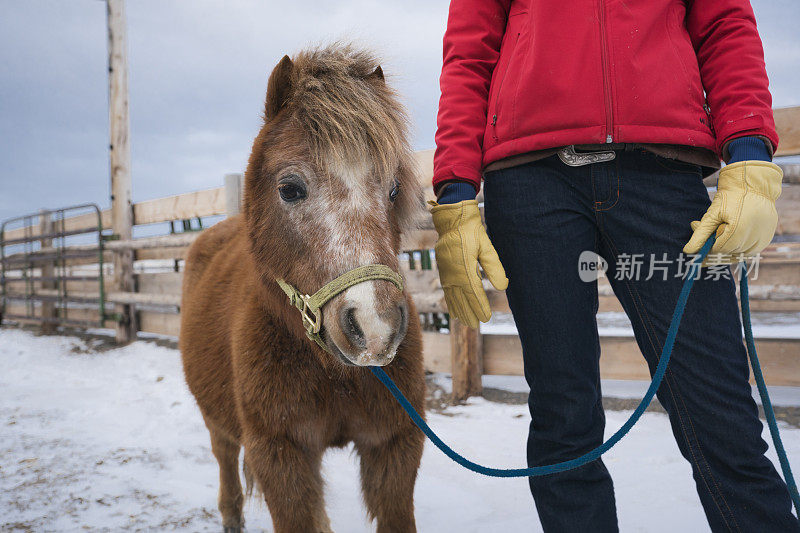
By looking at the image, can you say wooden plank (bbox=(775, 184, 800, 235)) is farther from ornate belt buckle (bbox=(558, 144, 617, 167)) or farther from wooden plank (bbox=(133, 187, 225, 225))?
wooden plank (bbox=(133, 187, 225, 225))

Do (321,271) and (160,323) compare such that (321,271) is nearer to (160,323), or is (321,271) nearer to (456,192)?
(456,192)

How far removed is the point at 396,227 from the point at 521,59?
633 mm

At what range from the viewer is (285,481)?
157cm

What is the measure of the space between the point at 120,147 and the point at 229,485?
23.6 ft

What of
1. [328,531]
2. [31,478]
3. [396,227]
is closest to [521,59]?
[396,227]

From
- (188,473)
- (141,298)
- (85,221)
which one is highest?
(85,221)

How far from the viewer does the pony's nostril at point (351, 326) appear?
1242 mm

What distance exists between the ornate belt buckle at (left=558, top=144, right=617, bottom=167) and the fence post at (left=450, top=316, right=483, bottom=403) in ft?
9.64

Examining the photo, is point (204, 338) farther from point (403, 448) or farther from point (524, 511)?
point (524, 511)

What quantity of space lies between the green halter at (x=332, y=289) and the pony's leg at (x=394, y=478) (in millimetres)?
531

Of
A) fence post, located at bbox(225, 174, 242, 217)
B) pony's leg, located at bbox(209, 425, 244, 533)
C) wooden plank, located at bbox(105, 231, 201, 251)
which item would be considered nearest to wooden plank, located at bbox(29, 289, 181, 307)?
wooden plank, located at bbox(105, 231, 201, 251)

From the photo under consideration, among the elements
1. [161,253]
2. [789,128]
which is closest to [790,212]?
[789,128]

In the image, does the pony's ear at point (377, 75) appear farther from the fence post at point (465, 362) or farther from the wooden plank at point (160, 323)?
the wooden plank at point (160, 323)

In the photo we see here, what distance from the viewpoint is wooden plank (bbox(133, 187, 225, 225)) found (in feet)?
21.1
